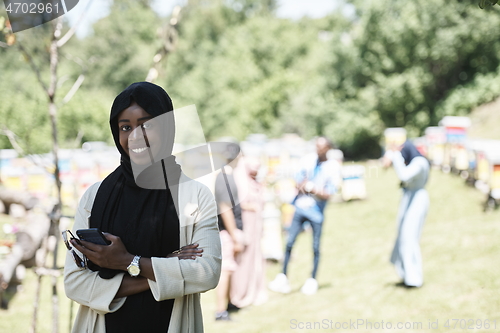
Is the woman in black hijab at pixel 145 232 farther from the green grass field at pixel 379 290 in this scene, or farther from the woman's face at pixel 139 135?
the green grass field at pixel 379 290

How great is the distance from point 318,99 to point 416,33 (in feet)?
23.8


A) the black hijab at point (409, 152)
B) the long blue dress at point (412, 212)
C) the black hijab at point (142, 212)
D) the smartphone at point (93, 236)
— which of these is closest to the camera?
the smartphone at point (93, 236)

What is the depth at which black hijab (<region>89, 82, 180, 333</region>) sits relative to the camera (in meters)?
1.83

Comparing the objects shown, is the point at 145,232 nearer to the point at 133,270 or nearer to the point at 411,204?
the point at 133,270

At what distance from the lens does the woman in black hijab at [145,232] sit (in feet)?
5.84

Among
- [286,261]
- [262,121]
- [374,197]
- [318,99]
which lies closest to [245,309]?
[286,261]

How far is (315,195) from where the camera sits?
673 cm

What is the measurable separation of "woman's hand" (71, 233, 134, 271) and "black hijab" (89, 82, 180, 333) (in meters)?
0.07

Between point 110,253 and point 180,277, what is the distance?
0.26 metres

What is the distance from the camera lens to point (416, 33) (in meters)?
24.7

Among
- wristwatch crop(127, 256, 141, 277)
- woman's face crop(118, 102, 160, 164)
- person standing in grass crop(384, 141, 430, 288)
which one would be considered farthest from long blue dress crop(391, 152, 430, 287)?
wristwatch crop(127, 256, 141, 277)

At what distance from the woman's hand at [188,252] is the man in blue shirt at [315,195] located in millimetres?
4939

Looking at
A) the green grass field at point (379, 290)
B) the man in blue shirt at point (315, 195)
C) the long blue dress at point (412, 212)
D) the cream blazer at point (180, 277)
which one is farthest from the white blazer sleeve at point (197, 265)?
the man in blue shirt at point (315, 195)

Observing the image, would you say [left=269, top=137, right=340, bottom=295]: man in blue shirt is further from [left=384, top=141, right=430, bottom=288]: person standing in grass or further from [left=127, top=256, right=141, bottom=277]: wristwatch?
[left=127, top=256, right=141, bottom=277]: wristwatch
